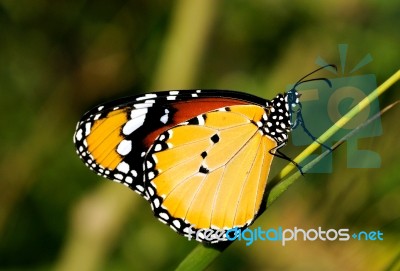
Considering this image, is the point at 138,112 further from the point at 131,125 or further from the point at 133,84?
the point at 133,84

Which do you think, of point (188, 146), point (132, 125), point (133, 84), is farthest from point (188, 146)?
point (133, 84)

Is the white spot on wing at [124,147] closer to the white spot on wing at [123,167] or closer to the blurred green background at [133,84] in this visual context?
the white spot on wing at [123,167]

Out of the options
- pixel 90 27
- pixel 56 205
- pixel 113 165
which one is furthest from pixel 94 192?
pixel 90 27

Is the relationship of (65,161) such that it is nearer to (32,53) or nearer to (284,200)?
(32,53)

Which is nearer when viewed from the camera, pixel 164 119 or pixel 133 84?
pixel 164 119

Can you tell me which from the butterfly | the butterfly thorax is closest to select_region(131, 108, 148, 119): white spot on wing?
the butterfly

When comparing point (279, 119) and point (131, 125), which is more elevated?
point (279, 119)

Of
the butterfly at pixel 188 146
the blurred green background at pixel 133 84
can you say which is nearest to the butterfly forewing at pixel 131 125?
the butterfly at pixel 188 146
